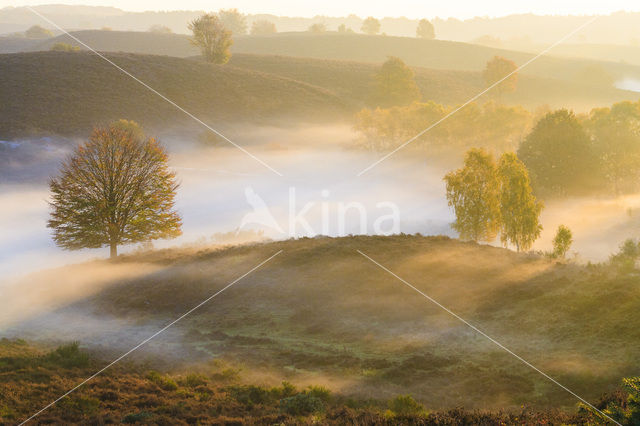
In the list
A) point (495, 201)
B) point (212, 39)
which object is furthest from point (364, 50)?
point (495, 201)

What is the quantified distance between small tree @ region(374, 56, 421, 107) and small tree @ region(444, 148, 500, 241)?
7380 centimetres

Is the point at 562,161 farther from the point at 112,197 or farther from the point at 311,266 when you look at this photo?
the point at 112,197

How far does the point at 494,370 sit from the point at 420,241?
15775mm

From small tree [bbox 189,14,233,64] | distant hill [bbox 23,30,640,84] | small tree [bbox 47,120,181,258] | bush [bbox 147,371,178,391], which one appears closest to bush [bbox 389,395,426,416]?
bush [bbox 147,371,178,391]

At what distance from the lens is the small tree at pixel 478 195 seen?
128ft

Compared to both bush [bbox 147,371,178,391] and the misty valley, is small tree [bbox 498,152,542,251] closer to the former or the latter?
the misty valley

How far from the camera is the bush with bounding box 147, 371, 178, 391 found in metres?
18.4

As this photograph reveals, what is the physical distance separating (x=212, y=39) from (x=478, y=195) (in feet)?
318

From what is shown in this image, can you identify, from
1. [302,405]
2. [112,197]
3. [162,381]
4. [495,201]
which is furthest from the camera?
[495,201]

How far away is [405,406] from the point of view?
51.2 ft

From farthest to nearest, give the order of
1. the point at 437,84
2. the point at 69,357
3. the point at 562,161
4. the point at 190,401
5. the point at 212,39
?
1. the point at 437,84
2. the point at 212,39
3. the point at 562,161
4. the point at 69,357
5. the point at 190,401

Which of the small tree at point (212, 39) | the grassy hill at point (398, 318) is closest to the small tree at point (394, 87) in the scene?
the small tree at point (212, 39)

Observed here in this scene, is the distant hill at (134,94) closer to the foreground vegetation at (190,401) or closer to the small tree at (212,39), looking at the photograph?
the small tree at (212,39)

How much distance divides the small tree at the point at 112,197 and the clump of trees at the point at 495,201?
847 inches
